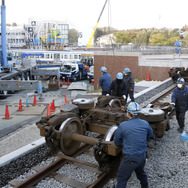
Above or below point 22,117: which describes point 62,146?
above

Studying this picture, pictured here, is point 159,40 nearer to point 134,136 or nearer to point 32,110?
point 32,110

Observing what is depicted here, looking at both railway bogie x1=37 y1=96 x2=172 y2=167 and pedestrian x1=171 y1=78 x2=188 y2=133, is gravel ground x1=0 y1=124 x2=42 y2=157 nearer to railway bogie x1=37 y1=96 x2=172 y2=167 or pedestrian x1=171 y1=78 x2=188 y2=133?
railway bogie x1=37 y1=96 x2=172 y2=167

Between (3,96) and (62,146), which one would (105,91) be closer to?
(62,146)

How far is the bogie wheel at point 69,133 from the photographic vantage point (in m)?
4.96

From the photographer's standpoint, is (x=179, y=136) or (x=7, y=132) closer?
(x=179, y=136)

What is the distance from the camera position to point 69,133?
5230mm

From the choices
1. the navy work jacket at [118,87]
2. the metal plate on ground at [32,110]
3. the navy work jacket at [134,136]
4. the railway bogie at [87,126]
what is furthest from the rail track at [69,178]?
the metal plate on ground at [32,110]

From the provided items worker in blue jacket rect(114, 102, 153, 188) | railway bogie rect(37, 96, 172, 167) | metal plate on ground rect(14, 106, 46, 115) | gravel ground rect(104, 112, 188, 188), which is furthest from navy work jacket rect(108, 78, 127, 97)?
metal plate on ground rect(14, 106, 46, 115)

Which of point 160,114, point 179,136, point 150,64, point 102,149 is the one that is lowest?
point 179,136

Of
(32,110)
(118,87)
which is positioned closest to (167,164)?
(118,87)

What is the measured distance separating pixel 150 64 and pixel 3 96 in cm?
1299

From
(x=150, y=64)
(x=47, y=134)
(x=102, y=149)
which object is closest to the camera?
(x=102, y=149)

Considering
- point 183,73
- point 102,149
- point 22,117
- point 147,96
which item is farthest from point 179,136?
point 183,73

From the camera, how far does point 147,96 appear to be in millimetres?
12570
